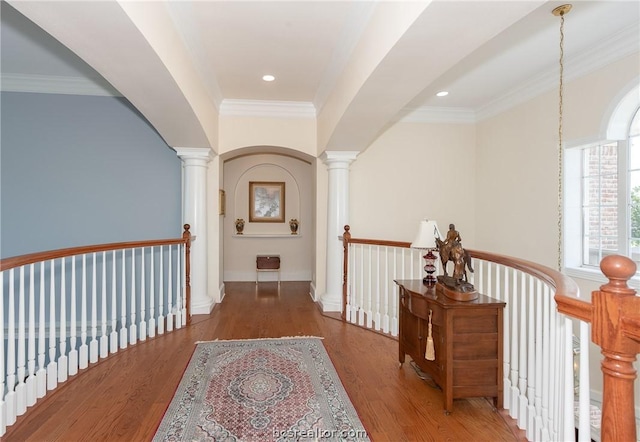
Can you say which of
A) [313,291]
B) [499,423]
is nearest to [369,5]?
[499,423]

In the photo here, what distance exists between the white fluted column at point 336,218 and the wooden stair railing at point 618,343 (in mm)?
3792

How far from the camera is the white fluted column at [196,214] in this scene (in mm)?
4652

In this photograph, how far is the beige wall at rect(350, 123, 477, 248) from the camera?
18.0 feet

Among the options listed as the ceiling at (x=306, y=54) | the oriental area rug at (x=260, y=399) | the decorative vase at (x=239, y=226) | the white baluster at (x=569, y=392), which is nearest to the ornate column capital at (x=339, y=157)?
the ceiling at (x=306, y=54)

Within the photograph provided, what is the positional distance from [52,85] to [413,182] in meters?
5.28

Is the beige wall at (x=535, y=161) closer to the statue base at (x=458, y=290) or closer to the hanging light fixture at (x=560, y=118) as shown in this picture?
the hanging light fixture at (x=560, y=118)

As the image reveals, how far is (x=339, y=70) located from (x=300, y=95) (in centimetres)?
118

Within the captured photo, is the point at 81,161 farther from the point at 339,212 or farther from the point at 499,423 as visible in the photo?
the point at 499,423

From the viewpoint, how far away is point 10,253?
462 cm

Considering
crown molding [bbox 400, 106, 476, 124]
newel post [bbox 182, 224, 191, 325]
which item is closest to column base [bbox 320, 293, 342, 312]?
newel post [bbox 182, 224, 191, 325]

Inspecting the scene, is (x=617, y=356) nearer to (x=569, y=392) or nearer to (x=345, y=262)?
(x=569, y=392)

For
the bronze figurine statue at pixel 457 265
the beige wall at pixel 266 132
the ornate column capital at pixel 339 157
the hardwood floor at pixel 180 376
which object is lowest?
the hardwood floor at pixel 180 376

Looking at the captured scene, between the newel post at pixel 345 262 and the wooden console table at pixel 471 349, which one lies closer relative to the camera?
the wooden console table at pixel 471 349

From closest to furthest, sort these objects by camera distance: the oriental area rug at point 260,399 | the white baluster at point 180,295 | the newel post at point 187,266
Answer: the oriental area rug at point 260,399
the white baluster at point 180,295
the newel post at point 187,266
